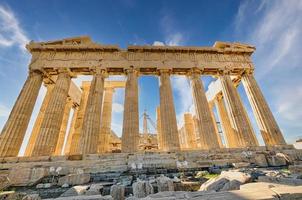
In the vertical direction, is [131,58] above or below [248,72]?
above

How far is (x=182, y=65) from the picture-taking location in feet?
57.4

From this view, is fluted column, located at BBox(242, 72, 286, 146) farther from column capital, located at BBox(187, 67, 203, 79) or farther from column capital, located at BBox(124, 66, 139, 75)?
column capital, located at BBox(124, 66, 139, 75)

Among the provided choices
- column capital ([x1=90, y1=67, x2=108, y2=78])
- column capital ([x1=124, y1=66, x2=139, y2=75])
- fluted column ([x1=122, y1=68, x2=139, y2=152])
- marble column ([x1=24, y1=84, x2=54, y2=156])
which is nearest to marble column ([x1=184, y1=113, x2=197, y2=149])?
fluted column ([x1=122, y1=68, x2=139, y2=152])

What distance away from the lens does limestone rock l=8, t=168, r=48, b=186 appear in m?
8.34

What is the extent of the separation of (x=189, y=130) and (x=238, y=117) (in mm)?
9769

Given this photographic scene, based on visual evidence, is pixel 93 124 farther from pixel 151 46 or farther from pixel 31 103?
pixel 151 46

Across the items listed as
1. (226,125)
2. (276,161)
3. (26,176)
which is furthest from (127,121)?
(226,125)

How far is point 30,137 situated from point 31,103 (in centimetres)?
348

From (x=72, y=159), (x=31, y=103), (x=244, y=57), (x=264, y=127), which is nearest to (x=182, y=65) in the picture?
(x=244, y=57)

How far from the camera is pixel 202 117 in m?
15.1

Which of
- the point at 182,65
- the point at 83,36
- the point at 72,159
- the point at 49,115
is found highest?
the point at 83,36

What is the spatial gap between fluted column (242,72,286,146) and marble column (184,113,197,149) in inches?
359

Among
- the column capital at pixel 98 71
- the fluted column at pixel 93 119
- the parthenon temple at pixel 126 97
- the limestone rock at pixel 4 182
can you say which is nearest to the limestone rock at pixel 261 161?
the parthenon temple at pixel 126 97

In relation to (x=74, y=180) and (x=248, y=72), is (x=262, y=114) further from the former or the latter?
(x=74, y=180)
